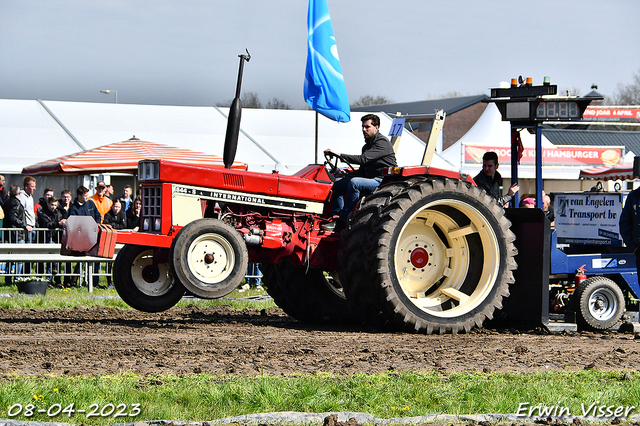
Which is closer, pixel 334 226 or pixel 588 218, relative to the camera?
pixel 334 226

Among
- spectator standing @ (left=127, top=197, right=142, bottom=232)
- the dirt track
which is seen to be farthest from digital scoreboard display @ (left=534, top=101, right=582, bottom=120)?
spectator standing @ (left=127, top=197, right=142, bottom=232)

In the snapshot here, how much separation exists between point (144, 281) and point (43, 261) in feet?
20.0

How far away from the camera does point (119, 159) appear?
15789 millimetres

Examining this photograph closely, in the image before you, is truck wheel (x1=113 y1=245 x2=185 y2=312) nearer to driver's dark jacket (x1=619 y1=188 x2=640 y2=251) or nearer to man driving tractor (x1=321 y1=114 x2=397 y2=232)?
man driving tractor (x1=321 y1=114 x2=397 y2=232)

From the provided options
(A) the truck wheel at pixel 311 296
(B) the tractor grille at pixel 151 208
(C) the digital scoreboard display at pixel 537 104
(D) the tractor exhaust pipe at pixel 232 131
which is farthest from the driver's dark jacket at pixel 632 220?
(B) the tractor grille at pixel 151 208

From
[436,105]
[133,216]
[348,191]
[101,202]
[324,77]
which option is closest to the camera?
[348,191]

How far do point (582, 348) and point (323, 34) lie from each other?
787cm

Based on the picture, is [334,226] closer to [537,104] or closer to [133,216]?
[537,104]

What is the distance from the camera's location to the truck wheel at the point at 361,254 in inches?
294

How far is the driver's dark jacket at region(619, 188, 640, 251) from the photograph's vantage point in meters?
8.30

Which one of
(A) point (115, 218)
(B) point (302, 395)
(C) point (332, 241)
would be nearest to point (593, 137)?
(A) point (115, 218)

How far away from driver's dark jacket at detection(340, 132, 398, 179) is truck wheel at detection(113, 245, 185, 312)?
7.14ft

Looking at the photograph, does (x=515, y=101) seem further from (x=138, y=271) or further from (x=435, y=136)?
(x=138, y=271)

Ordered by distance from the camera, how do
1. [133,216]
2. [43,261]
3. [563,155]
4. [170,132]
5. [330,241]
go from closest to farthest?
[330,241] < [43,261] < [133,216] < [170,132] < [563,155]
